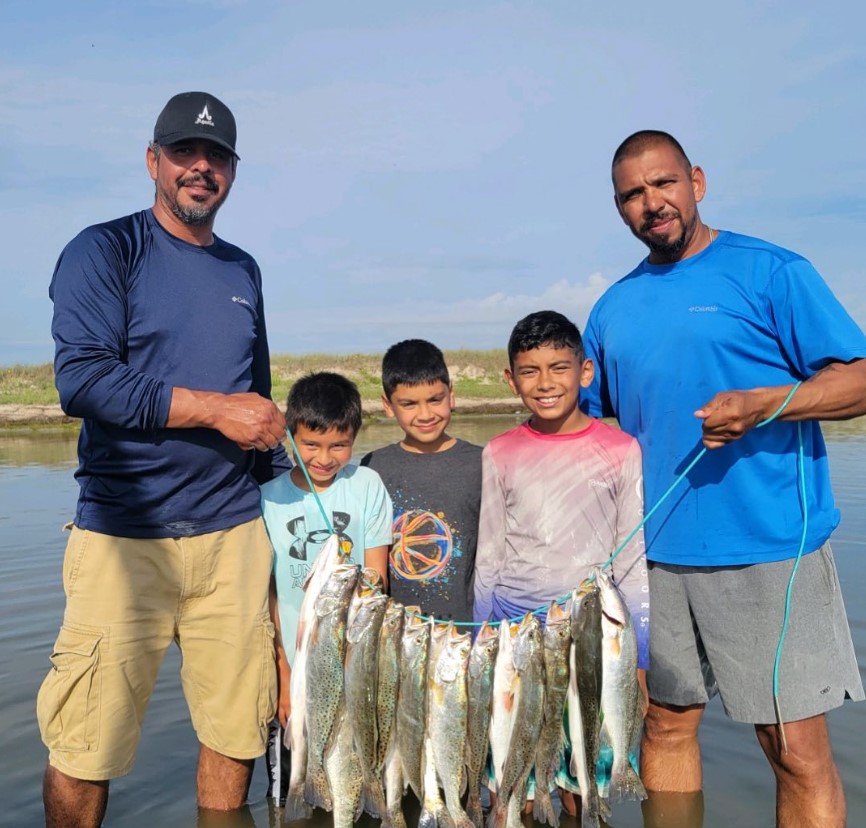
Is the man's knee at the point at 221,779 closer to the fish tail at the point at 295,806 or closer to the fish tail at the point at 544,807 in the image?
the fish tail at the point at 295,806

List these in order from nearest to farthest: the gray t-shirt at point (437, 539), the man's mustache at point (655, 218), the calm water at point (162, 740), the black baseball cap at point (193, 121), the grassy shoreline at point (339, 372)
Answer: the black baseball cap at point (193, 121)
the man's mustache at point (655, 218)
the gray t-shirt at point (437, 539)
the calm water at point (162, 740)
the grassy shoreline at point (339, 372)

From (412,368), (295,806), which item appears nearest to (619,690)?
(295,806)

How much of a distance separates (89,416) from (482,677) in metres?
2.09

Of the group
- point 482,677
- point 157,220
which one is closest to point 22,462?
point 157,220

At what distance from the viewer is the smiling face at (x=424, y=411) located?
4.60 m

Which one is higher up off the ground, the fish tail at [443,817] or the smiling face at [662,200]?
the smiling face at [662,200]

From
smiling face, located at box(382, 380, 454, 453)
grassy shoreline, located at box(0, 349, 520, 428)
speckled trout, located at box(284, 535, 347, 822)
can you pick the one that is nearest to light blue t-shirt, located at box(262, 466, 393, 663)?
smiling face, located at box(382, 380, 454, 453)

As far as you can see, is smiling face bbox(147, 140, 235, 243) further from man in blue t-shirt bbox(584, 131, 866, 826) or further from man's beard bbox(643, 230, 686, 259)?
man's beard bbox(643, 230, 686, 259)

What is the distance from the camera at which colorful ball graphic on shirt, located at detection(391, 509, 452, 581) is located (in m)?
4.45

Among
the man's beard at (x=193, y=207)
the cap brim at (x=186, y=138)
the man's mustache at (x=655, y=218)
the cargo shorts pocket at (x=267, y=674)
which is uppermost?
the cap brim at (x=186, y=138)

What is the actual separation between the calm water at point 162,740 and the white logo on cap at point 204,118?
12.3ft

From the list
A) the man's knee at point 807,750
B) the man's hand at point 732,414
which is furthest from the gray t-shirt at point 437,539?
the man's knee at point 807,750

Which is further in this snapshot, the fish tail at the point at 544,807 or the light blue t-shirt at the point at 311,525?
the light blue t-shirt at the point at 311,525

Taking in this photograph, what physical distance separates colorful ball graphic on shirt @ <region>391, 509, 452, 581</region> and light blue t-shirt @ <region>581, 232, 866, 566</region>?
1073 mm
